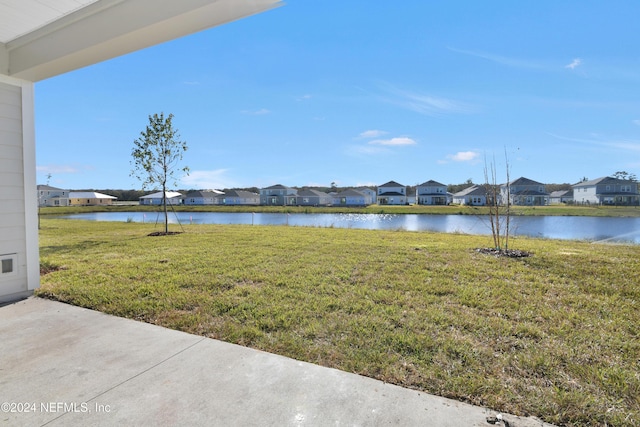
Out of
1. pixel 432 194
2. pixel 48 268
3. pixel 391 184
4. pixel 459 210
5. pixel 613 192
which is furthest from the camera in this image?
pixel 391 184

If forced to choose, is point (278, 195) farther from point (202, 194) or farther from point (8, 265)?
point (8, 265)

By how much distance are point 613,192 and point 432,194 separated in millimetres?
23782

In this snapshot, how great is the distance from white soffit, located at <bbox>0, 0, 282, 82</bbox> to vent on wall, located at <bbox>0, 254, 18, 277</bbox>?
2.22 metres

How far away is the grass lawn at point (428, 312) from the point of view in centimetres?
199

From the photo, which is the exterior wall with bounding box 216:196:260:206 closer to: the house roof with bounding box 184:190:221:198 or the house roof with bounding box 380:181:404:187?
the house roof with bounding box 184:190:221:198

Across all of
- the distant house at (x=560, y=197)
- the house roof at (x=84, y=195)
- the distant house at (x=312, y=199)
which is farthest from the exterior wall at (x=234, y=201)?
the distant house at (x=560, y=197)

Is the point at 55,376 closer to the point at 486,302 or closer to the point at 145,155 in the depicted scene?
the point at 486,302

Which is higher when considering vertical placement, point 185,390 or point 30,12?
point 30,12

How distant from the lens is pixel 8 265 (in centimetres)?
380

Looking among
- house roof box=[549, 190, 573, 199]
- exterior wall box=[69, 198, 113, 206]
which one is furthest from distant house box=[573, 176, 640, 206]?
exterior wall box=[69, 198, 113, 206]

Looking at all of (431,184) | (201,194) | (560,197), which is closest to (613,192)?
(560,197)

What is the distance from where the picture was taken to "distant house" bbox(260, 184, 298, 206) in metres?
58.0

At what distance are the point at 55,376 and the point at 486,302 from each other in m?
3.90

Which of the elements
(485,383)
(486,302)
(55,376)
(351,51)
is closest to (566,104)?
(351,51)
